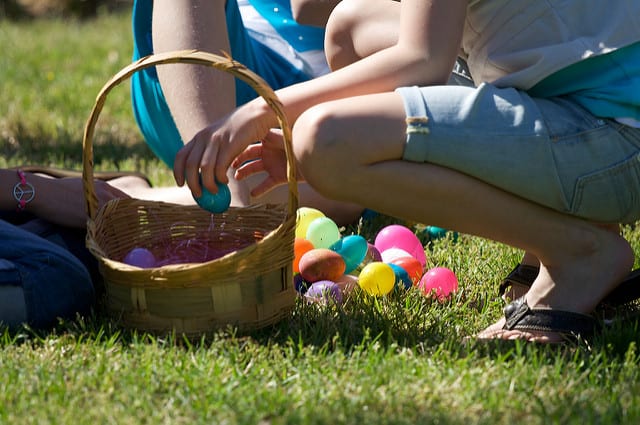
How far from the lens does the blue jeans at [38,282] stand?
6.24ft

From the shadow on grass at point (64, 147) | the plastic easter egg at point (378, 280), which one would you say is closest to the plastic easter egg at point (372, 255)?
the plastic easter egg at point (378, 280)

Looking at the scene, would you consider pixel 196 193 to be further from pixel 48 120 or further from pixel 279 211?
pixel 48 120

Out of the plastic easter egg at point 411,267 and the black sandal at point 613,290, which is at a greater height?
the black sandal at point 613,290

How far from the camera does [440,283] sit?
85.8 inches

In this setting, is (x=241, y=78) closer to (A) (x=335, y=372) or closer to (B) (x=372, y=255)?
(A) (x=335, y=372)

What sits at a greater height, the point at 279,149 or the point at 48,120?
the point at 279,149

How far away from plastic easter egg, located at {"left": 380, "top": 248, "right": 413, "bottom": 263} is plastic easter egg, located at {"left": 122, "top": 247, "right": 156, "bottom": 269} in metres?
0.63

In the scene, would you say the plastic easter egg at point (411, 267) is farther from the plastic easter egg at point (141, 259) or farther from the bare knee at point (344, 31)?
the plastic easter egg at point (141, 259)

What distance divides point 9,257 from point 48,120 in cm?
222

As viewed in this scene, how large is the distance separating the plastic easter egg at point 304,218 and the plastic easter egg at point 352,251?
20cm

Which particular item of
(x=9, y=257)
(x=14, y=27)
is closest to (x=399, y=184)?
(x=9, y=257)

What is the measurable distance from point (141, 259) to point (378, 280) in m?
0.55

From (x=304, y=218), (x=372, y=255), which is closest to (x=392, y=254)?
(x=372, y=255)

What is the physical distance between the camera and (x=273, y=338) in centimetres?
189
